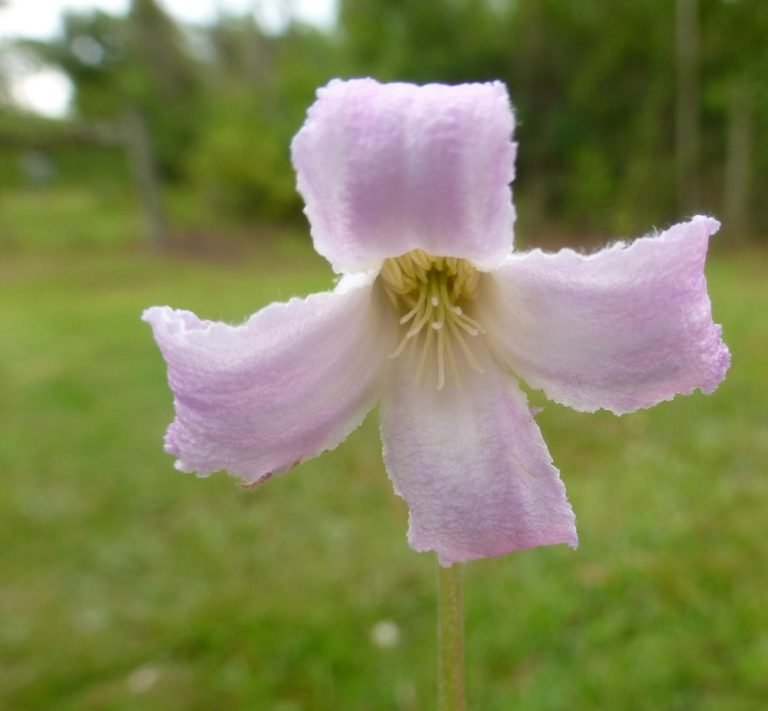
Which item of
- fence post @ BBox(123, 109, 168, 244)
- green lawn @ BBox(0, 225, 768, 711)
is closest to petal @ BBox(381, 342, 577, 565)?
green lawn @ BBox(0, 225, 768, 711)

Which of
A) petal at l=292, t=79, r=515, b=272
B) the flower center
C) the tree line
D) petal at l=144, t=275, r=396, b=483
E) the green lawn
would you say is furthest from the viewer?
the tree line

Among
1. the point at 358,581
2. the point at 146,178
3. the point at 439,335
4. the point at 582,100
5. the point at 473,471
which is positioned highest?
the point at 146,178

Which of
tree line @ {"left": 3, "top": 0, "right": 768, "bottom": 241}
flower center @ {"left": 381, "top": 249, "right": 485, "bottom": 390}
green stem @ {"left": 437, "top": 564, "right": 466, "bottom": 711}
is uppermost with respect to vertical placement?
tree line @ {"left": 3, "top": 0, "right": 768, "bottom": 241}

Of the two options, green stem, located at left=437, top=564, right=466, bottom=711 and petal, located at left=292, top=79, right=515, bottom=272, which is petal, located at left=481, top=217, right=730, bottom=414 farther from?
green stem, located at left=437, top=564, right=466, bottom=711

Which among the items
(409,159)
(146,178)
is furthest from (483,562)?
(146,178)

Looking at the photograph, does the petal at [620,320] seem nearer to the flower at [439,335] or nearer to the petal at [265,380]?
the flower at [439,335]

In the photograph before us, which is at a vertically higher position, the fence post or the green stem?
the fence post

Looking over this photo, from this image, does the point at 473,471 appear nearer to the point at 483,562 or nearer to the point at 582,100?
the point at 483,562
